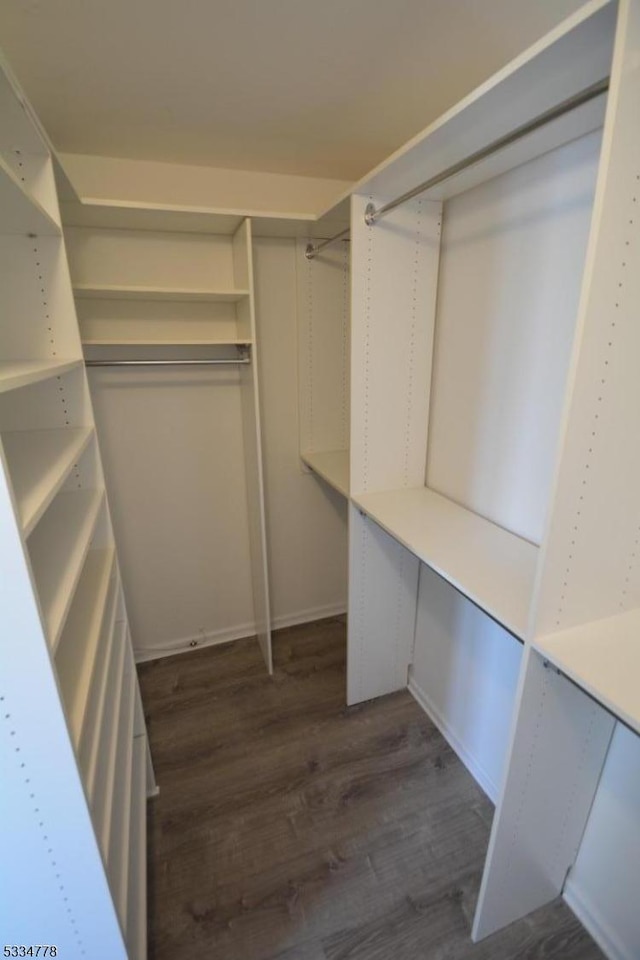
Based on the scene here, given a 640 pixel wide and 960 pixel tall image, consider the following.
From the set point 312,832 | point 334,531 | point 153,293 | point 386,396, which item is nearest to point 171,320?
point 153,293

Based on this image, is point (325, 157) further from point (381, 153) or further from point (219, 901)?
point (219, 901)

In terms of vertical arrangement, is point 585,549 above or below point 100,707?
above

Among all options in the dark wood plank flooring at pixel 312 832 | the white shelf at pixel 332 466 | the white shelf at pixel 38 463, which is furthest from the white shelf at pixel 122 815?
the white shelf at pixel 332 466

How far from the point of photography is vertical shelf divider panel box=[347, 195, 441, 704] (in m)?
1.61

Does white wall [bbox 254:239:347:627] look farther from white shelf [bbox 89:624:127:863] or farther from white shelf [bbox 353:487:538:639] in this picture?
white shelf [bbox 89:624:127:863]

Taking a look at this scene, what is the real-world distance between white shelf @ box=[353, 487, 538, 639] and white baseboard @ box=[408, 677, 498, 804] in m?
0.93

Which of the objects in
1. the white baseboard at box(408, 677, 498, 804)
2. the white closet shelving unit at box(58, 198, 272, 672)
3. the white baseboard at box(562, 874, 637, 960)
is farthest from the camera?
the white closet shelving unit at box(58, 198, 272, 672)

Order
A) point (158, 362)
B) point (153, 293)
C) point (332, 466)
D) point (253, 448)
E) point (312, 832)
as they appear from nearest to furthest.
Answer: point (312, 832), point (153, 293), point (158, 362), point (253, 448), point (332, 466)

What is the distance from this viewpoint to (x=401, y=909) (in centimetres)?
141

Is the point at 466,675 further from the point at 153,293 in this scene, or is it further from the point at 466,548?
the point at 153,293

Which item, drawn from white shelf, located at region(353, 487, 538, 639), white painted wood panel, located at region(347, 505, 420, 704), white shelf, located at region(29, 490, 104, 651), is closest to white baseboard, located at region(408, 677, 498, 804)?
white painted wood panel, located at region(347, 505, 420, 704)

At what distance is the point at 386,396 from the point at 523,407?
1.77 feet

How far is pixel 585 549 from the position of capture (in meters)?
0.97

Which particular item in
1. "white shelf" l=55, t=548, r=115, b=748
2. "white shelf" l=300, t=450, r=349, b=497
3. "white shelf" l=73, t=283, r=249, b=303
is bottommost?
"white shelf" l=55, t=548, r=115, b=748
